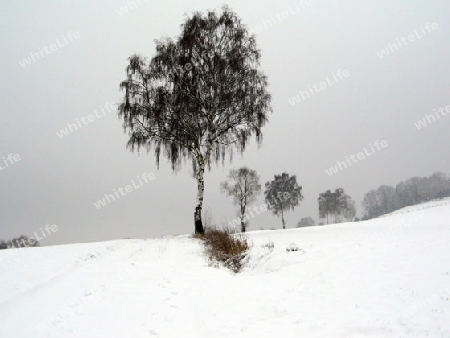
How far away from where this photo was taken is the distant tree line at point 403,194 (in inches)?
3506

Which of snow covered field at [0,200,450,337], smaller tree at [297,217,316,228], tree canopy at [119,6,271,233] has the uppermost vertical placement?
tree canopy at [119,6,271,233]

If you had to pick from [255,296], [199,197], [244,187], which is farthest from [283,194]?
[255,296]

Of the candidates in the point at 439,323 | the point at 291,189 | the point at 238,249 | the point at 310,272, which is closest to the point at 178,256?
the point at 238,249

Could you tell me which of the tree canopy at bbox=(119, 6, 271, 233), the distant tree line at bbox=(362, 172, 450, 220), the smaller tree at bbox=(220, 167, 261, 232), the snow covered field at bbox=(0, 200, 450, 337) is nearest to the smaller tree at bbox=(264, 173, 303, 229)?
the smaller tree at bbox=(220, 167, 261, 232)

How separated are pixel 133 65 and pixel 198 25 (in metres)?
3.94

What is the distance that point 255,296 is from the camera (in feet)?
15.1

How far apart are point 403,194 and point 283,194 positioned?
66.0 metres

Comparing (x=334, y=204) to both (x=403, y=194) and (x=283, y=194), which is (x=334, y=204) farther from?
(x=403, y=194)

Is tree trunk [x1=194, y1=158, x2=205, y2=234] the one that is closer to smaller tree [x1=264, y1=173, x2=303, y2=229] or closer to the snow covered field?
the snow covered field

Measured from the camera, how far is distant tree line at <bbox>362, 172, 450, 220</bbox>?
89062 millimetres

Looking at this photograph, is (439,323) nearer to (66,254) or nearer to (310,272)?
(310,272)

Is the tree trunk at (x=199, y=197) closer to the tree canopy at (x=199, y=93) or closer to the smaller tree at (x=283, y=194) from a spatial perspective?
the tree canopy at (x=199, y=93)

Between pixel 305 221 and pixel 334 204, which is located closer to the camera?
pixel 334 204

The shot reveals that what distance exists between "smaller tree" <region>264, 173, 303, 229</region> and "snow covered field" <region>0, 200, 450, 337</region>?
39687mm
